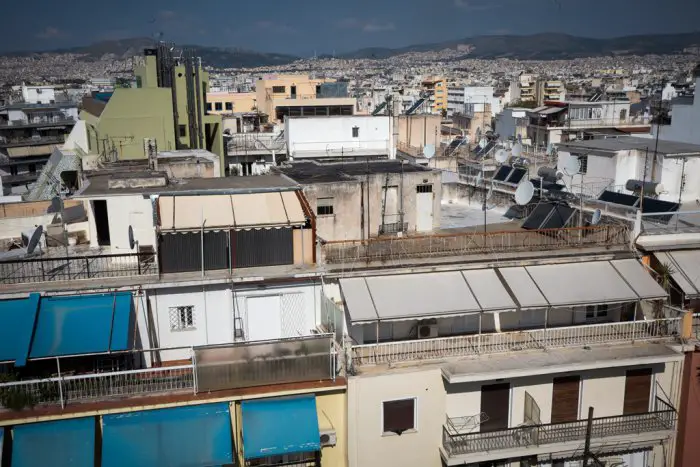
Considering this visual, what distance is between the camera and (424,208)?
791 inches

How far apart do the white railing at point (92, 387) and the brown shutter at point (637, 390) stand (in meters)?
10.3

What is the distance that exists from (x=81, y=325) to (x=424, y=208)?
10.5 meters

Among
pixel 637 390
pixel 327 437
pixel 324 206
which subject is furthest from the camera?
pixel 324 206

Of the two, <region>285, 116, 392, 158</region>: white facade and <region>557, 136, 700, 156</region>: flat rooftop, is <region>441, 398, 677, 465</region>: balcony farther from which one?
<region>285, 116, 392, 158</region>: white facade

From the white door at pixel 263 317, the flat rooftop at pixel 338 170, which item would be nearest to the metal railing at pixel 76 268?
the white door at pixel 263 317

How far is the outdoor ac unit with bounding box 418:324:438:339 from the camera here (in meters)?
16.0

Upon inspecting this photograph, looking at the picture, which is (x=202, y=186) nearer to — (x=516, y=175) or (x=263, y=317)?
(x=263, y=317)

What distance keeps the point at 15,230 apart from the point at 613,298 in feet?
64.0

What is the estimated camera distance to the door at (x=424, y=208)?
19984mm

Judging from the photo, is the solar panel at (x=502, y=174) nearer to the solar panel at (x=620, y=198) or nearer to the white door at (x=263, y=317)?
the solar panel at (x=620, y=198)

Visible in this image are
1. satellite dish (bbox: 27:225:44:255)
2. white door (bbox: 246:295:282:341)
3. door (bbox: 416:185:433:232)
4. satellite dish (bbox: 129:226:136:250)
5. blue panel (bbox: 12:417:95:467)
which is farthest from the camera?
door (bbox: 416:185:433:232)

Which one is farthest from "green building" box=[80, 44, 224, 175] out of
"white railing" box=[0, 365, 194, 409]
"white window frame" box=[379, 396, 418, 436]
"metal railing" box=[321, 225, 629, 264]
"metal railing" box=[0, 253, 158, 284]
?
"white window frame" box=[379, 396, 418, 436]

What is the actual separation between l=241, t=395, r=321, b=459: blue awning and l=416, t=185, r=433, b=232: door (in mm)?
7877

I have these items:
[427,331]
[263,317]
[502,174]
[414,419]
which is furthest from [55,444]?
[502,174]
